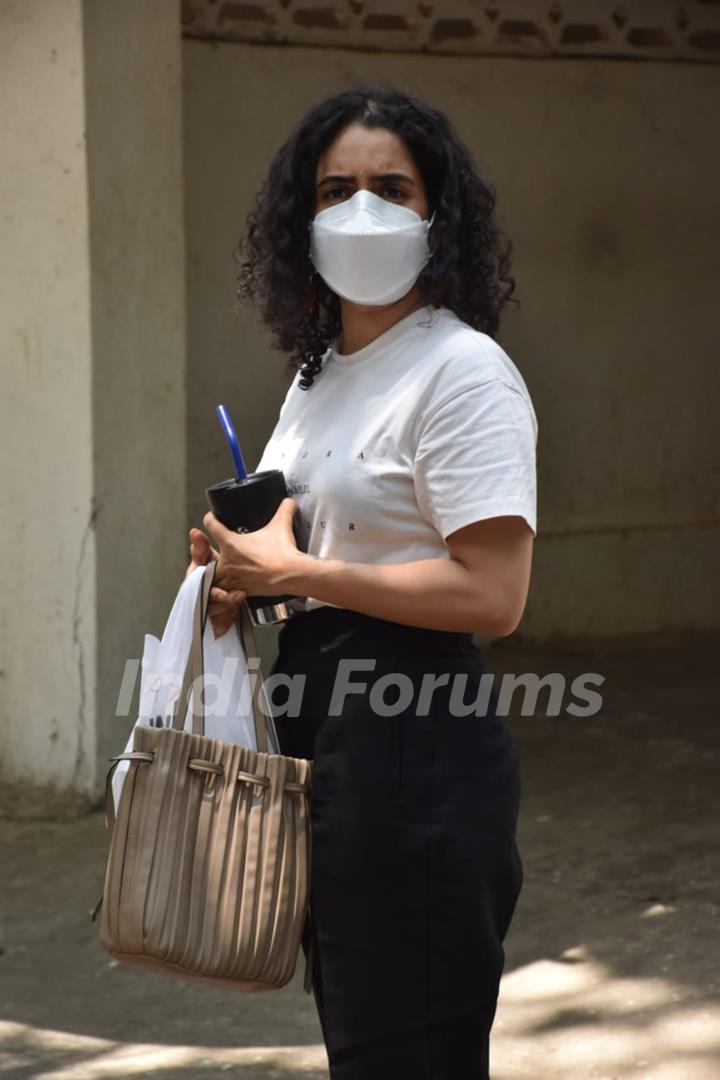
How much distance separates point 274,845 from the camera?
2.32 metres

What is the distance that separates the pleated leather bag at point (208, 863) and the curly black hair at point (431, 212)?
61 cm

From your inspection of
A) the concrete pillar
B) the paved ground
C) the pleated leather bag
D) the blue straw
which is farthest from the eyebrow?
the concrete pillar

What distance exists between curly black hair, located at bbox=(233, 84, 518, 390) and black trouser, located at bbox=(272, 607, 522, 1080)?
498mm

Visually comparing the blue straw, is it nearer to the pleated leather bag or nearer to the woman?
the woman

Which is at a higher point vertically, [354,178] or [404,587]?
[354,178]

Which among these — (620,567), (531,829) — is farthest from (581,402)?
(531,829)

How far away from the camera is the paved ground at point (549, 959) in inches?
149

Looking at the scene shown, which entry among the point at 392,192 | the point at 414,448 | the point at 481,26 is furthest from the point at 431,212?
the point at 481,26

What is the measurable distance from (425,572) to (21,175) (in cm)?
349

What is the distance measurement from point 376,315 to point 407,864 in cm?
77

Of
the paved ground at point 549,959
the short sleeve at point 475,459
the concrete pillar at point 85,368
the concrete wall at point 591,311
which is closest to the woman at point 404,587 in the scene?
the short sleeve at point 475,459

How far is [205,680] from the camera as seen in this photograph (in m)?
2.42

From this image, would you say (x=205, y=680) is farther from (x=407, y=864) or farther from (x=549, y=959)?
(x=549, y=959)

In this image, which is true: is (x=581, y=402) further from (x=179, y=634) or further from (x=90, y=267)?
(x=179, y=634)
